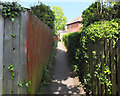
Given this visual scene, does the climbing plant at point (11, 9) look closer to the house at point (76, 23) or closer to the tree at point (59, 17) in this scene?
the house at point (76, 23)

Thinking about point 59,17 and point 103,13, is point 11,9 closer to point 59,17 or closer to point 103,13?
point 103,13

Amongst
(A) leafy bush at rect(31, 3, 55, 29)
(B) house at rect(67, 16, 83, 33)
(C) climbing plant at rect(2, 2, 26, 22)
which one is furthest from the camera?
(B) house at rect(67, 16, 83, 33)

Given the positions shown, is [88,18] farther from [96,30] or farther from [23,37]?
[23,37]

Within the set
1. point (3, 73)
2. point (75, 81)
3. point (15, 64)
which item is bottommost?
point (75, 81)

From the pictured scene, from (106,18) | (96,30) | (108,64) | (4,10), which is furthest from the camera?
(106,18)

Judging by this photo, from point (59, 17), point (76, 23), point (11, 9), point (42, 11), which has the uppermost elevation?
point (59, 17)

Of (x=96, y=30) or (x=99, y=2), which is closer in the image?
(x=96, y=30)

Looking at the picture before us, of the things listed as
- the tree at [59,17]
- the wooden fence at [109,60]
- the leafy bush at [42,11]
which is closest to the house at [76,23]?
the tree at [59,17]

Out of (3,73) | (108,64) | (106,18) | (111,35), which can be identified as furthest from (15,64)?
(106,18)

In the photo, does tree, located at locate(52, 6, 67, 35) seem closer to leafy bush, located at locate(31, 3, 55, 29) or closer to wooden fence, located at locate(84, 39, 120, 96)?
leafy bush, located at locate(31, 3, 55, 29)

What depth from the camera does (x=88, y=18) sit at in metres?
4.61

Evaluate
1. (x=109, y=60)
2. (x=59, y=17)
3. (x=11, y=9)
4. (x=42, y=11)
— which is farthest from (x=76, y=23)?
(x=11, y=9)

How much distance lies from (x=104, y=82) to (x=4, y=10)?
9.35 feet

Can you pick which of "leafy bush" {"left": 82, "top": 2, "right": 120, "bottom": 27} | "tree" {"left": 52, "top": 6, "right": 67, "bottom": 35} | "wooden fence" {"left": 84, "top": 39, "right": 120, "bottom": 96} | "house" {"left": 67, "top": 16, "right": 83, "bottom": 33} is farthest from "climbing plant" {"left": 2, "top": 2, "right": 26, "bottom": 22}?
"tree" {"left": 52, "top": 6, "right": 67, "bottom": 35}
